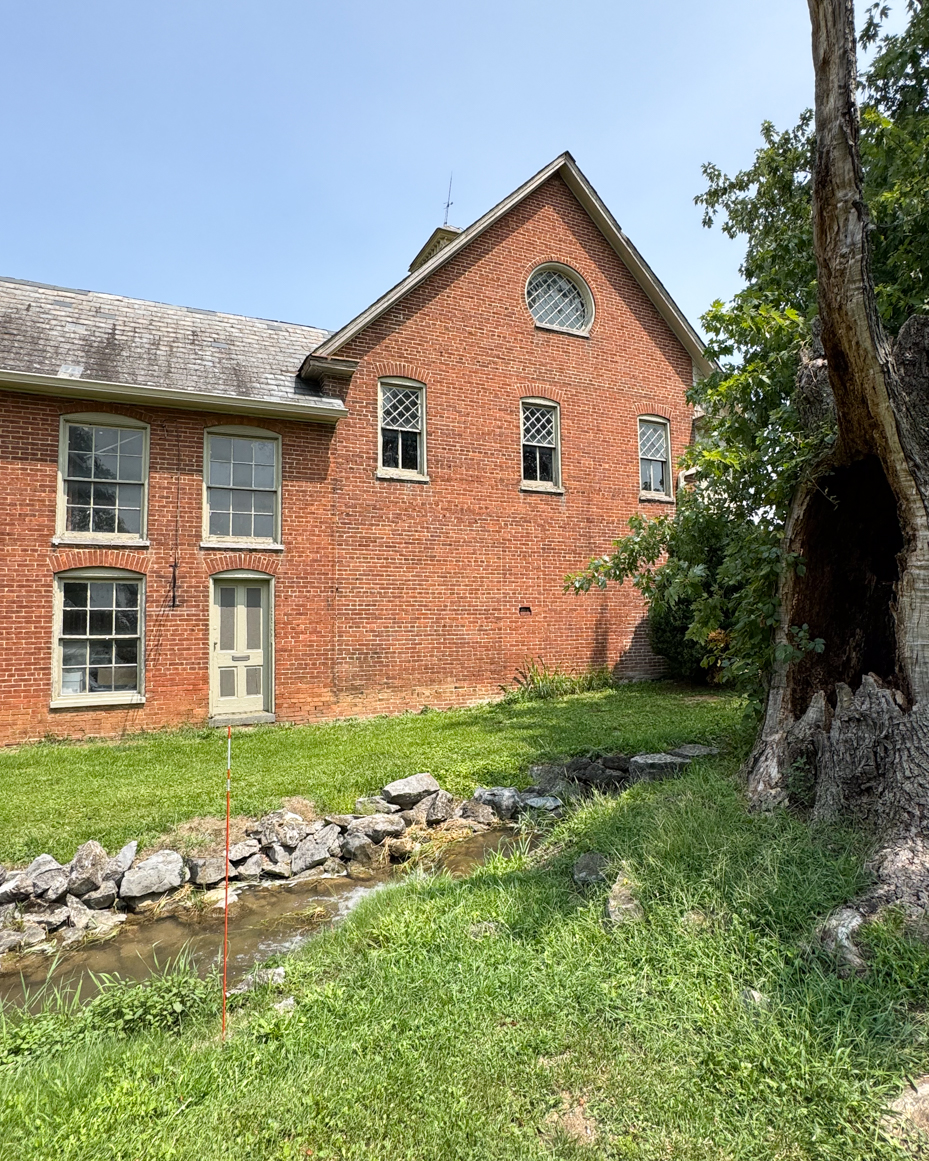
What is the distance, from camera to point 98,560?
404 inches

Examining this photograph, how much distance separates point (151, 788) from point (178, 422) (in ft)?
20.2

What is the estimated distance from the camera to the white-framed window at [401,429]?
40.7ft

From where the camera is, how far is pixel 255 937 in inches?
189

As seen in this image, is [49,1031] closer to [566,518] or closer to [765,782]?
[765,782]

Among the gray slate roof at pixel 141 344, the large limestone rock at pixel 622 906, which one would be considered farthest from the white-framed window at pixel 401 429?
the large limestone rock at pixel 622 906

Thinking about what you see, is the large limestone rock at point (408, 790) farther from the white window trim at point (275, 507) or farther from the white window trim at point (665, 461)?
the white window trim at point (665, 461)

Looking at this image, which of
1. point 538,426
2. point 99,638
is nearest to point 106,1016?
point 99,638

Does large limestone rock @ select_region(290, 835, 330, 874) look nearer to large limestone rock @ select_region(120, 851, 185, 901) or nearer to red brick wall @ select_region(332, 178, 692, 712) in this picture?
large limestone rock @ select_region(120, 851, 185, 901)

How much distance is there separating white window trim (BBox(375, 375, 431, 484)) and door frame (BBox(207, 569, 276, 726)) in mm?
2789

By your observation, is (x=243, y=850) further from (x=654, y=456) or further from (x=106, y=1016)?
(x=654, y=456)

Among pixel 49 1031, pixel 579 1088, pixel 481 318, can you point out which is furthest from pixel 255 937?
pixel 481 318

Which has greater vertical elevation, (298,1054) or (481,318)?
(481,318)

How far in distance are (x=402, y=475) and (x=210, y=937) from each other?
8787 mm

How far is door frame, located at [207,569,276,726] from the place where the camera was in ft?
35.9
